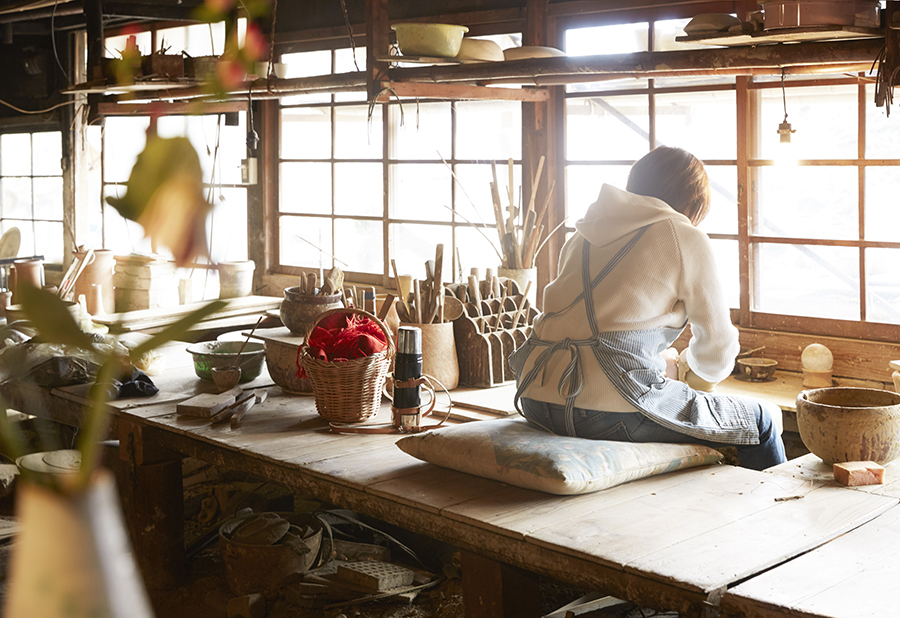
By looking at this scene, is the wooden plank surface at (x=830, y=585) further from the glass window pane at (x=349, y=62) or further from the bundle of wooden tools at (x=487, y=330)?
the glass window pane at (x=349, y=62)

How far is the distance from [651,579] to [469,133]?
419 cm

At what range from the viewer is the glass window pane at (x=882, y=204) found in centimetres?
416

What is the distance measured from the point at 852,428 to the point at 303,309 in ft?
8.09

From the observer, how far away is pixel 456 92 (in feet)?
14.2

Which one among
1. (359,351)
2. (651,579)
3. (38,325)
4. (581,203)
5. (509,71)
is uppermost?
(509,71)

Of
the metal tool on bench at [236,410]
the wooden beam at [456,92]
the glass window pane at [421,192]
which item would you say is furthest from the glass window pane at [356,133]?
the metal tool on bench at [236,410]

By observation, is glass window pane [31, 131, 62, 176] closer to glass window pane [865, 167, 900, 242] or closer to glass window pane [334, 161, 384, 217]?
glass window pane [334, 161, 384, 217]

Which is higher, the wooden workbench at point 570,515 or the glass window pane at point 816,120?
the glass window pane at point 816,120

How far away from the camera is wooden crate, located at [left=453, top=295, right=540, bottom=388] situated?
4.13 metres

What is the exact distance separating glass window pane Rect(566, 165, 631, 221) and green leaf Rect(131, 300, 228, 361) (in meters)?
4.82

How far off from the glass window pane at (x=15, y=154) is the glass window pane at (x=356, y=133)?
13.9 ft

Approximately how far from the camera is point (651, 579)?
2078 mm

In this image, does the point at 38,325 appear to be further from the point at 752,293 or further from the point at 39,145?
the point at 39,145

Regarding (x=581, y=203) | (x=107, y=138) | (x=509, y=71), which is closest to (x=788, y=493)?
(x=509, y=71)
